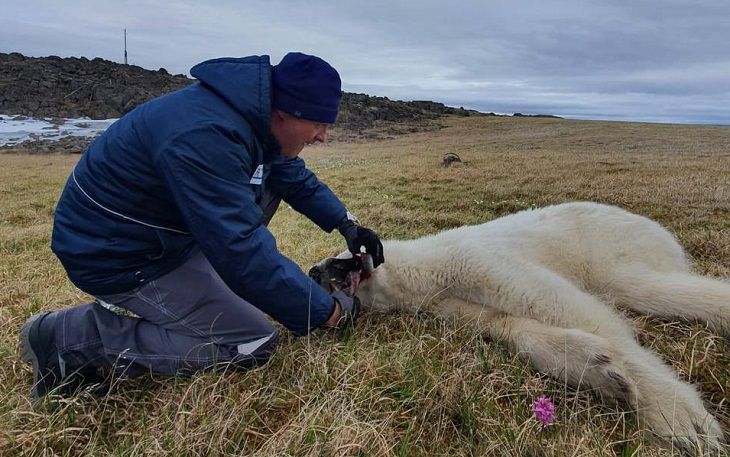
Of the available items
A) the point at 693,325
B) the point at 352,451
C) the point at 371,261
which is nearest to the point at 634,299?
the point at 693,325

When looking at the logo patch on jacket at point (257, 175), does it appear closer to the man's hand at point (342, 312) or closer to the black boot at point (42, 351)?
the man's hand at point (342, 312)

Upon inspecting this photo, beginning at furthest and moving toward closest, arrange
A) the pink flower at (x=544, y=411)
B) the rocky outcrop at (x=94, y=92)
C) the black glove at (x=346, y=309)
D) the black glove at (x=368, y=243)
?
the rocky outcrop at (x=94, y=92), the black glove at (x=368, y=243), the black glove at (x=346, y=309), the pink flower at (x=544, y=411)

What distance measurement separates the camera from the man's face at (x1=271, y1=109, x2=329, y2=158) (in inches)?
115

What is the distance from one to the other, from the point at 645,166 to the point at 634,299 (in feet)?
37.3

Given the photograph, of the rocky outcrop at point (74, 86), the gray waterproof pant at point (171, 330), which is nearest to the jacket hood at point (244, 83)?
the gray waterproof pant at point (171, 330)

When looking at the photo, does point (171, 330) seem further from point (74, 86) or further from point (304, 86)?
point (74, 86)

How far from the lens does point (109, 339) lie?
2.92 metres

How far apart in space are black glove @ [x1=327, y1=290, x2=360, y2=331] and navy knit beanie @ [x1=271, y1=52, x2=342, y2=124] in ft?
3.70

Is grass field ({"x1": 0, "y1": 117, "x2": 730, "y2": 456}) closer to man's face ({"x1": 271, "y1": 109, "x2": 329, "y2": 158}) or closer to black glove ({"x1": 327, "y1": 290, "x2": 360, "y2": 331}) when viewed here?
black glove ({"x1": 327, "y1": 290, "x2": 360, "y2": 331})

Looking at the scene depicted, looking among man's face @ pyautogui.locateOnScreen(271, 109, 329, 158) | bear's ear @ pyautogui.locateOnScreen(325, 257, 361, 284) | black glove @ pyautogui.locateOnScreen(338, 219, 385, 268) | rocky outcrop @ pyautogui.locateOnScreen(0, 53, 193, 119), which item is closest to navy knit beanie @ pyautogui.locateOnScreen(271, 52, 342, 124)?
man's face @ pyautogui.locateOnScreen(271, 109, 329, 158)

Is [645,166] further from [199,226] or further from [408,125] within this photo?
[408,125]

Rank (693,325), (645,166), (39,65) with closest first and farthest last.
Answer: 1. (693,325)
2. (645,166)
3. (39,65)

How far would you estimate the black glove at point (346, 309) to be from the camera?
124 inches

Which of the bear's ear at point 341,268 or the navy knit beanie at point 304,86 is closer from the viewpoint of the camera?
the navy knit beanie at point 304,86
